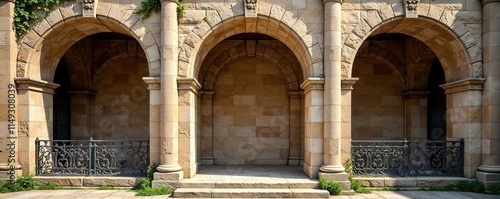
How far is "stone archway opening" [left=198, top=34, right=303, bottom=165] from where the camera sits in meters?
11.8

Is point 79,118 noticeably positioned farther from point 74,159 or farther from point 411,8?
point 411,8

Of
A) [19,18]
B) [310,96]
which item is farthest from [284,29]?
[19,18]

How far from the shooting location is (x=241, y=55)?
38.9 ft

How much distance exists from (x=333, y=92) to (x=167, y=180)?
4.40 m

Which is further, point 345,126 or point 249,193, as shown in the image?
point 345,126

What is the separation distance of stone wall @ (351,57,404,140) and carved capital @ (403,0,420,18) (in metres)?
3.47

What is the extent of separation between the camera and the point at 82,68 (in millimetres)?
11656

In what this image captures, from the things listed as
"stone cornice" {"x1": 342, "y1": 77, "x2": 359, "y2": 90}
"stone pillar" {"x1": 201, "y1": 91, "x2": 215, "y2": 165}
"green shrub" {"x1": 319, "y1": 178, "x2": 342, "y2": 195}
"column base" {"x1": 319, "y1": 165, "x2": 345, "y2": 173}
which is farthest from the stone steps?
"stone pillar" {"x1": 201, "y1": 91, "x2": 215, "y2": 165}

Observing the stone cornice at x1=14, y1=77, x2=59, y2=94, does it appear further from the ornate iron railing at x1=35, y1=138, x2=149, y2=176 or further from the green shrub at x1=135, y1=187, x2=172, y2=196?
the green shrub at x1=135, y1=187, x2=172, y2=196

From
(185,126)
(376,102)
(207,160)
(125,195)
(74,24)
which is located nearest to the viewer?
(125,195)

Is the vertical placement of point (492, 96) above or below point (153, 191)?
above

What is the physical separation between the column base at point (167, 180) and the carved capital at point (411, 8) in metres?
6.68

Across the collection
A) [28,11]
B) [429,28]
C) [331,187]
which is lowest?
[331,187]

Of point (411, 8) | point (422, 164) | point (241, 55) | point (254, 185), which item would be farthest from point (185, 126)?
point (411, 8)
